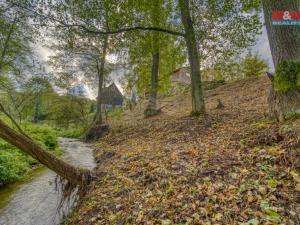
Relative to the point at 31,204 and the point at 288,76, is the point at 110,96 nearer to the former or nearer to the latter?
the point at 31,204

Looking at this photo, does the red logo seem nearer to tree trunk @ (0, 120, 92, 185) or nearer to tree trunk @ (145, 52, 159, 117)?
tree trunk @ (0, 120, 92, 185)

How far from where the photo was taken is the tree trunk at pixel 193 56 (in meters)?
8.09

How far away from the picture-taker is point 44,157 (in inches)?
159

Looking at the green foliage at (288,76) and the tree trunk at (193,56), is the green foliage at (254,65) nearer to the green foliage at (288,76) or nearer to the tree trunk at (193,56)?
the tree trunk at (193,56)

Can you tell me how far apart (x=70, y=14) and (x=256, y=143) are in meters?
7.58

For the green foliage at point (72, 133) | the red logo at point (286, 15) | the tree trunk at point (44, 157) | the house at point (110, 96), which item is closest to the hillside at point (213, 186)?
the tree trunk at point (44, 157)

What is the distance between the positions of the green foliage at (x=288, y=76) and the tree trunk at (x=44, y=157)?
4955 millimetres

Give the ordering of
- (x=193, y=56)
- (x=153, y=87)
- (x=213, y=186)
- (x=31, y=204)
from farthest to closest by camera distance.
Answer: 1. (x=153, y=87)
2. (x=193, y=56)
3. (x=31, y=204)
4. (x=213, y=186)

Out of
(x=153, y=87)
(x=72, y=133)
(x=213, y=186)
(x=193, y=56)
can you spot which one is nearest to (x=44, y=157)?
(x=213, y=186)

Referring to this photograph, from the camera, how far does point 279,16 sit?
4375mm

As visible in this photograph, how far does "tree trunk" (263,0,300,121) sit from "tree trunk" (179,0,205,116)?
383cm

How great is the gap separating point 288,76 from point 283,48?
65 centimetres

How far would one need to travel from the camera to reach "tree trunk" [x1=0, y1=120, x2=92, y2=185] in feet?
11.5

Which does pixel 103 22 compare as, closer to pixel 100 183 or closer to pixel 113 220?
pixel 100 183
